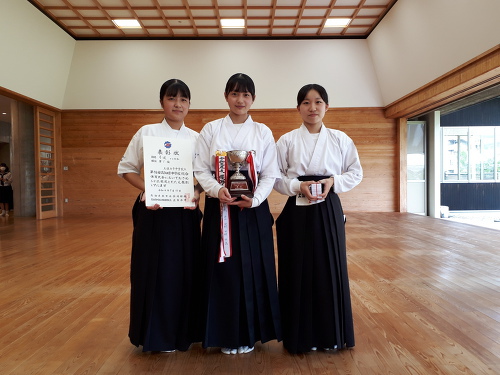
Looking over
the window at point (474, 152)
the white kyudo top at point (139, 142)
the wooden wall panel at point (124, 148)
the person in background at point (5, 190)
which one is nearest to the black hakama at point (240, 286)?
the white kyudo top at point (139, 142)

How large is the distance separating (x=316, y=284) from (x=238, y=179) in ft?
2.32

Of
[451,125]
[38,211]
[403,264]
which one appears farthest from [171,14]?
[451,125]

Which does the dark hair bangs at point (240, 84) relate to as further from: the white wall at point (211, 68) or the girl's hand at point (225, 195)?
the white wall at point (211, 68)

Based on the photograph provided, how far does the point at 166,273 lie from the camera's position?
200 centimetres

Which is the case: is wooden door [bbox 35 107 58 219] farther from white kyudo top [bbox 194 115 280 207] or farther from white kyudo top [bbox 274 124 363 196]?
white kyudo top [bbox 274 124 363 196]

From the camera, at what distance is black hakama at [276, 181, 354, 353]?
79.2 inches

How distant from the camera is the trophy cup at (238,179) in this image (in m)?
1.88

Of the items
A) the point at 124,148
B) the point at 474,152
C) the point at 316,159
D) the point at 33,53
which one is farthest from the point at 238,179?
the point at 474,152

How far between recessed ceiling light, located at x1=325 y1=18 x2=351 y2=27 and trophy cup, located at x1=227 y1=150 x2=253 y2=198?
7.90 metres

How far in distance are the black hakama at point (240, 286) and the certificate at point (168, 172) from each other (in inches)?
6.3

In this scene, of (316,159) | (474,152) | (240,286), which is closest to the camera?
(240,286)

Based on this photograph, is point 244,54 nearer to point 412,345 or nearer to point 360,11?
point 360,11

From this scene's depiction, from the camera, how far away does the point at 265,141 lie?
2033 millimetres

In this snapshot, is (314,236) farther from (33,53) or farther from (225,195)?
(33,53)
